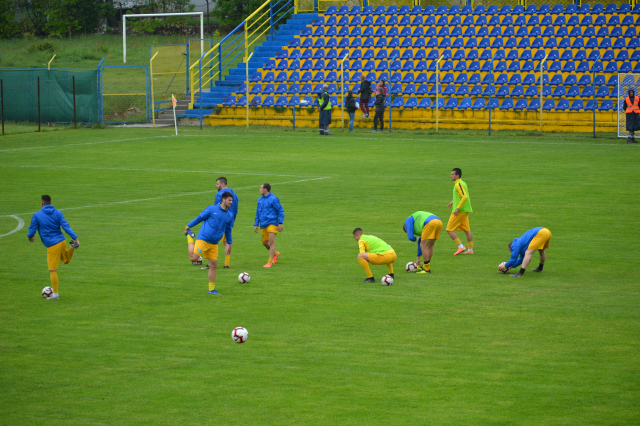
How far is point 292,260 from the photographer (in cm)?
1590

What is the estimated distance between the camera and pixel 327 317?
38.9ft

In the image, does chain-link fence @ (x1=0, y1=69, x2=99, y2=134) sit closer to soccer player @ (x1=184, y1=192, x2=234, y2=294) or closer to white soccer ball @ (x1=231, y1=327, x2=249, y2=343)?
soccer player @ (x1=184, y1=192, x2=234, y2=294)

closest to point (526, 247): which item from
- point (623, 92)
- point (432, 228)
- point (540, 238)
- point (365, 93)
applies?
point (540, 238)

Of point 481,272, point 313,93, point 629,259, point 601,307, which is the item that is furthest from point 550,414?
point 313,93

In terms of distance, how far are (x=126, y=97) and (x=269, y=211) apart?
1574 inches

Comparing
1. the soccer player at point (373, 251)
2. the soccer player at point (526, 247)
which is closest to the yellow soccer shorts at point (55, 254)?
the soccer player at point (373, 251)

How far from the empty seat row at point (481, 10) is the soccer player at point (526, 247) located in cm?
3240

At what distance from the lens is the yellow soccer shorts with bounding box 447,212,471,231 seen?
1622cm

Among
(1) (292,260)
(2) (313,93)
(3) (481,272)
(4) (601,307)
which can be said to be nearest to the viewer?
(4) (601,307)

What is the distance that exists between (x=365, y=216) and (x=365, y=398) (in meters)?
11.7

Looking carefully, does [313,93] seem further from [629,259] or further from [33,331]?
[33,331]

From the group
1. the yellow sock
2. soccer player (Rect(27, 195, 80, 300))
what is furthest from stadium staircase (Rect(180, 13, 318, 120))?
the yellow sock

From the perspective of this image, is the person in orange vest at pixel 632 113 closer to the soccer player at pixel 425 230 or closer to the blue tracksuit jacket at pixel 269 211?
the soccer player at pixel 425 230

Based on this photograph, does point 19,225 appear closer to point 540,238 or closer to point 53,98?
point 540,238
